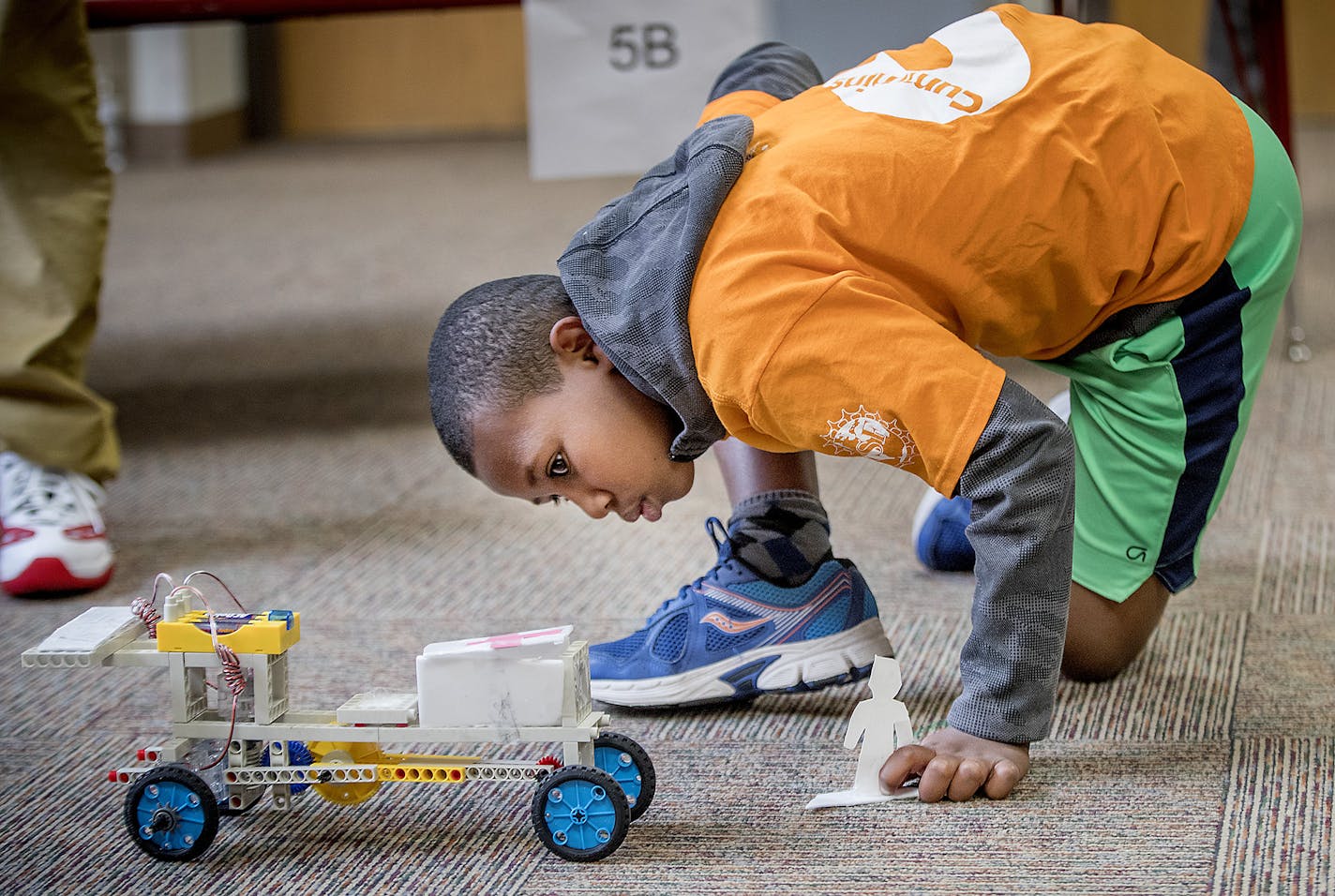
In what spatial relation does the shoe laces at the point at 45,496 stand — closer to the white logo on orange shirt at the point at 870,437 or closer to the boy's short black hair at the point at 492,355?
the boy's short black hair at the point at 492,355

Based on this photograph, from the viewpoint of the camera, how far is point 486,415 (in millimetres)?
929

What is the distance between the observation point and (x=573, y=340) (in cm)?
94

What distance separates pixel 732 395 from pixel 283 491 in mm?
1024

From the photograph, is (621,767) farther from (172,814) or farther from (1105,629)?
(1105,629)

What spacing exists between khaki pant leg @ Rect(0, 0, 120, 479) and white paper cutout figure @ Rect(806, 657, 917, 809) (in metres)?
0.97

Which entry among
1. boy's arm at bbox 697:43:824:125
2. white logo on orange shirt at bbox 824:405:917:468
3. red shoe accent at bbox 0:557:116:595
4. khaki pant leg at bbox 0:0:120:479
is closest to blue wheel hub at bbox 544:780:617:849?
white logo on orange shirt at bbox 824:405:917:468

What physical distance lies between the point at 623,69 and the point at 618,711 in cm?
→ 108

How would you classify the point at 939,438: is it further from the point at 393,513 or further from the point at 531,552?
the point at 393,513

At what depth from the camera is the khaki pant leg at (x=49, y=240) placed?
1.52 m

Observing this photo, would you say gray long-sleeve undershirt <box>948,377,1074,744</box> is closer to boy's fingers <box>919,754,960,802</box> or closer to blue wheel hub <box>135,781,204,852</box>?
boy's fingers <box>919,754,960,802</box>

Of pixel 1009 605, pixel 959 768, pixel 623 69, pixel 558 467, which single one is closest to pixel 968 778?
pixel 959 768

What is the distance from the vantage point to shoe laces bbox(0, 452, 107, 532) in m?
1.47

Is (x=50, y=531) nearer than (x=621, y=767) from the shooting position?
No

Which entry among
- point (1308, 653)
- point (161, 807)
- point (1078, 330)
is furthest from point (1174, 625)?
point (161, 807)
